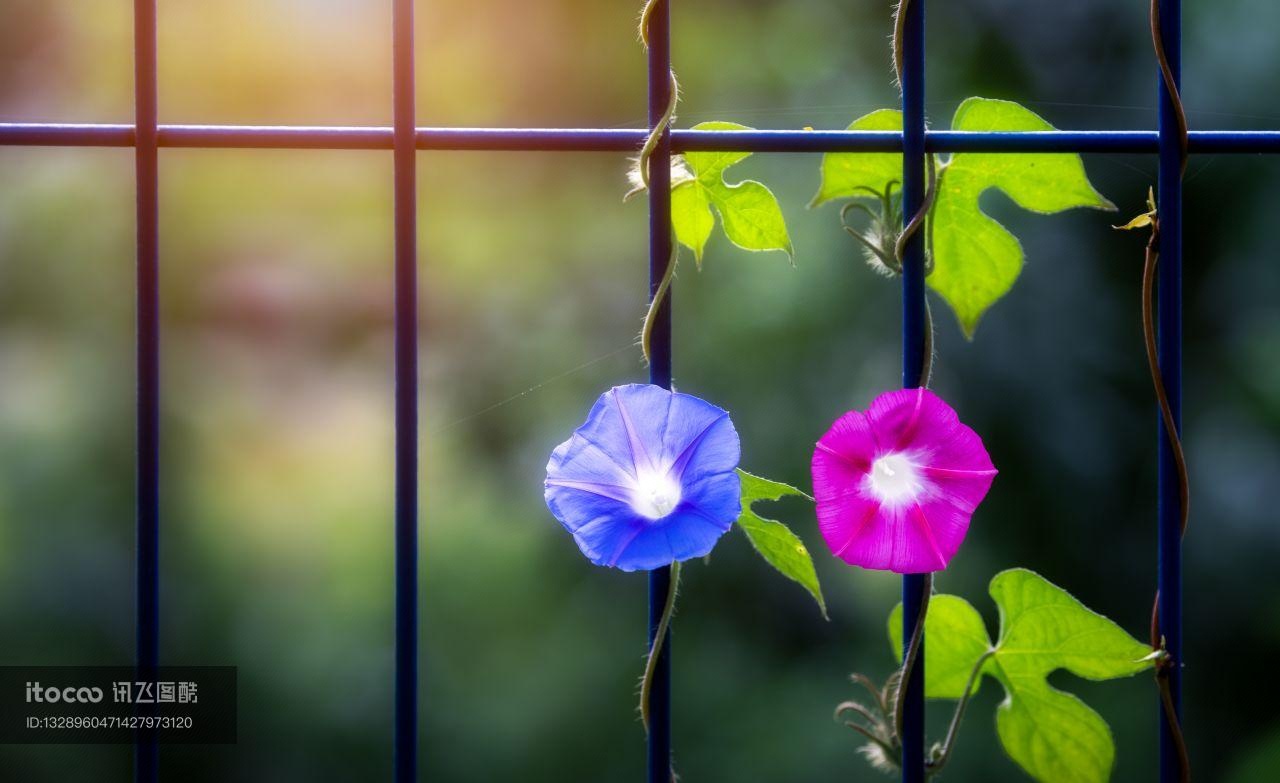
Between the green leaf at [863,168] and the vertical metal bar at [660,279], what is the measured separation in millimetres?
95

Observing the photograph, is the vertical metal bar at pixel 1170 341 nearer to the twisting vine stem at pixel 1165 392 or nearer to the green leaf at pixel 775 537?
the twisting vine stem at pixel 1165 392

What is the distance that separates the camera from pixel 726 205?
590 mm

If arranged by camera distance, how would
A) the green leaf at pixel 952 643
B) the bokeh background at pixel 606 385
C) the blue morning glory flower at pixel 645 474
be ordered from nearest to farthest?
1. the blue morning glory flower at pixel 645 474
2. the green leaf at pixel 952 643
3. the bokeh background at pixel 606 385

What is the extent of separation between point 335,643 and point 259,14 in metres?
1.18

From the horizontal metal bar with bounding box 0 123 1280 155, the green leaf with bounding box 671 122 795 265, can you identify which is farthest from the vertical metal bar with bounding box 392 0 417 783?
the green leaf with bounding box 671 122 795 265

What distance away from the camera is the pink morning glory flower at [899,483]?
1.71ft

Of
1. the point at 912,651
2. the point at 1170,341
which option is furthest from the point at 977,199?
the point at 912,651

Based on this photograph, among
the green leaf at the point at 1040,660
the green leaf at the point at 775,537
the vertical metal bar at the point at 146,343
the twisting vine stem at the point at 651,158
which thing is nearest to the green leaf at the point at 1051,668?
the green leaf at the point at 1040,660

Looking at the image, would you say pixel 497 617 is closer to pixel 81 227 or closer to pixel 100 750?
pixel 100 750

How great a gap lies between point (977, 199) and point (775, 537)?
0.68 feet

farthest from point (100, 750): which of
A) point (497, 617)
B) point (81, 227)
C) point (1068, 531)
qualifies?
point (1068, 531)

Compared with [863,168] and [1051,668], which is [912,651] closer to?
[1051,668]

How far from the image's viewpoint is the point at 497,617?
2150 millimetres

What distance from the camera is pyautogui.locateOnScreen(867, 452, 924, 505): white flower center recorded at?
1.73ft
